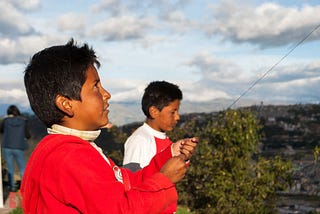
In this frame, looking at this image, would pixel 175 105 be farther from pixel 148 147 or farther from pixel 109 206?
pixel 109 206

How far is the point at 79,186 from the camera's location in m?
1.81

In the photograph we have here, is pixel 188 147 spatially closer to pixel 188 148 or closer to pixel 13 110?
pixel 188 148

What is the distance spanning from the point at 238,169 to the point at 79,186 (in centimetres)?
594

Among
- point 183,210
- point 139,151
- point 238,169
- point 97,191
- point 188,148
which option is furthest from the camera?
point 183,210

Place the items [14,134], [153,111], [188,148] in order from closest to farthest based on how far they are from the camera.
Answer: [188,148], [153,111], [14,134]

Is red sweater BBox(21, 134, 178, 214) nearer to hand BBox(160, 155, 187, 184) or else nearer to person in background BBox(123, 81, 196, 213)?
hand BBox(160, 155, 187, 184)

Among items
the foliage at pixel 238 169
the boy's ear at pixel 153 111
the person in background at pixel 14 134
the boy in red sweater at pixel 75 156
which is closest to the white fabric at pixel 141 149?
the boy's ear at pixel 153 111

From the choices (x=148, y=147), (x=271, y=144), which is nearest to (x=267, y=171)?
(x=271, y=144)

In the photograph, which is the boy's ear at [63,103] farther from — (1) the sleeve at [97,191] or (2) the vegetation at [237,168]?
(2) the vegetation at [237,168]

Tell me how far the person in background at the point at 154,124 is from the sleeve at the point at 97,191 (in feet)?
5.81

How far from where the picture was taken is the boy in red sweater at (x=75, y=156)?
181cm

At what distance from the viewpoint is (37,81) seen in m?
2.01

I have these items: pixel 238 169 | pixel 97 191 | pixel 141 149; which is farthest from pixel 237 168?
pixel 97 191

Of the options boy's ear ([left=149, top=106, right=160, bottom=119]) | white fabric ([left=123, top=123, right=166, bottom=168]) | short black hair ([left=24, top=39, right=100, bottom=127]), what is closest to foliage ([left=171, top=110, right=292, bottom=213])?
boy's ear ([left=149, top=106, right=160, bottom=119])
